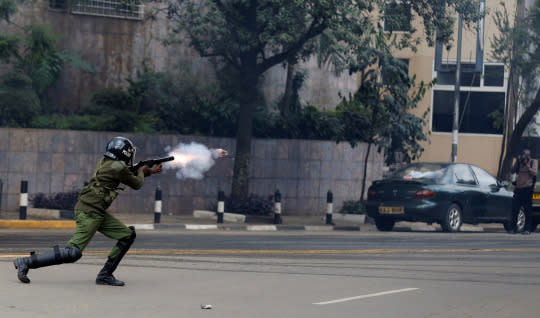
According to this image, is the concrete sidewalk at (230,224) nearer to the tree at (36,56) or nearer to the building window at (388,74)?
the tree at (36,56)

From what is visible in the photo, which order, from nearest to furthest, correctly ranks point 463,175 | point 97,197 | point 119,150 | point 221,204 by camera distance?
point 97,197 < point 119,150 < point 463,175 < point 221,204

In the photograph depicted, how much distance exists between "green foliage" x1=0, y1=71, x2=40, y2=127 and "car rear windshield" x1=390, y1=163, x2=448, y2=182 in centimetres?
979

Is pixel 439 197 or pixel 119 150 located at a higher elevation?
pixel 119 150

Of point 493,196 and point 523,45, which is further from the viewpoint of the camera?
point 523,45

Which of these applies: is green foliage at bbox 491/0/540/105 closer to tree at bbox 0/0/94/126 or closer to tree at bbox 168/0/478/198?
tree at bbox 168/0/478/198

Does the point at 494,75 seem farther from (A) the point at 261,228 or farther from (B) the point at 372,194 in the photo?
(A) the point at 261,228

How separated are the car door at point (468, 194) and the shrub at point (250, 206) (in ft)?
18.3

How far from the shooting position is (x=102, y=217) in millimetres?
9289

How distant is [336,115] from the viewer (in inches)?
1084

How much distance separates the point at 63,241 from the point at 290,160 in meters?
12.0

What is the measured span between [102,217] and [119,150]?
0.73 m

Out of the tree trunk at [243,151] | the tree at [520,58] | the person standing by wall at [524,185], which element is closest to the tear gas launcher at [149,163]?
the person standing by wall at [524,185]

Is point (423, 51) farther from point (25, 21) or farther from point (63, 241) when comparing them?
point (63, 241)

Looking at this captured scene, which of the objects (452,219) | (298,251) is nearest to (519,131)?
(452,219)
